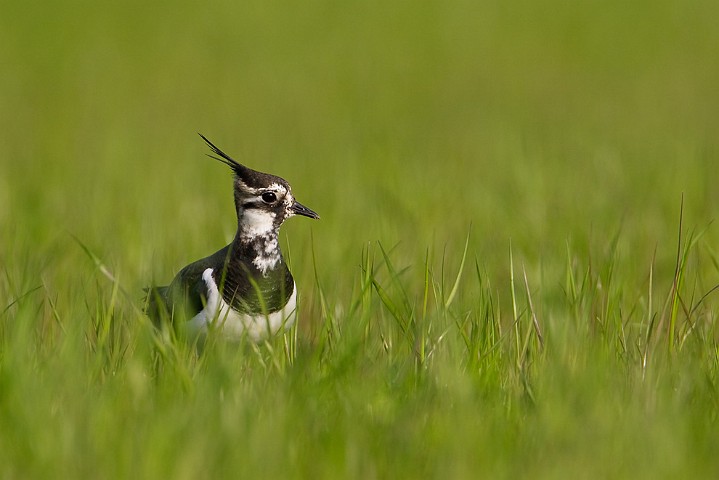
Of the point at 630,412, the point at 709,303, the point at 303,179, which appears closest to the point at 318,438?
the point at 630,412

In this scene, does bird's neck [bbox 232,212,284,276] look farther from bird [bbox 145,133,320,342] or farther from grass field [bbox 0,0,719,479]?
grass field [bbox 0,0,719,479]

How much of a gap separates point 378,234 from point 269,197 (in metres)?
1.87

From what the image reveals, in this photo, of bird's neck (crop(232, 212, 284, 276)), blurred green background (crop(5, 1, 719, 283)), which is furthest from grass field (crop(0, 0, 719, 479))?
bird's neck (crop(232, 212, 284, 276))

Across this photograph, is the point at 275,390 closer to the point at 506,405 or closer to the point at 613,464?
the point at 506,405

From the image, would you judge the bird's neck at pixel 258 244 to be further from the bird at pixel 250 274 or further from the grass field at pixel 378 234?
the grass field at pixel 378 234

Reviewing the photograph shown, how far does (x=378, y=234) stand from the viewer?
6.56 meters

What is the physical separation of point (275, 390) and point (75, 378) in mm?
608

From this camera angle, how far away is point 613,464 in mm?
3270

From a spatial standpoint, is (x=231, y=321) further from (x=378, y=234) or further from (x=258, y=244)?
(x=378, y=234)

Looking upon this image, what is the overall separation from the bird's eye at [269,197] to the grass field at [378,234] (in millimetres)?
261

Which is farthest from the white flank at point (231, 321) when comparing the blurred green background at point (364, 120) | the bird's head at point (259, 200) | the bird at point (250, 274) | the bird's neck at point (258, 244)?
the blurred green background at point (364, 120)

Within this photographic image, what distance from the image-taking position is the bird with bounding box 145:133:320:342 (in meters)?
4.50

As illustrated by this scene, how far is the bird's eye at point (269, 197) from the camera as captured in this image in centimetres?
474

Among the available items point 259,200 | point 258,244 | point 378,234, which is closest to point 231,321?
point 258,244
